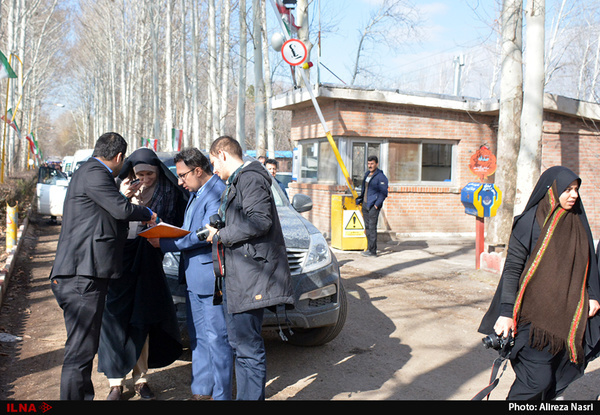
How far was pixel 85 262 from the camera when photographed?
371cm

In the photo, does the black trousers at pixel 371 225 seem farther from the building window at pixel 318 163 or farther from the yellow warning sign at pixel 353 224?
the building window at pixel 318 163

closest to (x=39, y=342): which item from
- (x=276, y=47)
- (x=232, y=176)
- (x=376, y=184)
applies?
(x=232, y=176)

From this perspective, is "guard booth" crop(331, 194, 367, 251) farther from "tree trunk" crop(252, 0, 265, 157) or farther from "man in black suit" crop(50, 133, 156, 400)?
"man in black suit" crop(50, 133, 156, 400)

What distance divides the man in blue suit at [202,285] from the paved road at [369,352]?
51 centimetres

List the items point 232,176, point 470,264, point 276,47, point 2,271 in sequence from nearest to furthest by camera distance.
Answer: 1. point 232,176
2. point 2,271
3. point 470,264
4. point 276,47

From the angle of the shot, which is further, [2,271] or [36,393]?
[2,271]

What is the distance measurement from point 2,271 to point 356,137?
9.29 m

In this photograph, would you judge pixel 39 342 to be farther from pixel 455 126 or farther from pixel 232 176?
pixel 455 126

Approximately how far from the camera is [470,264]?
10867mm

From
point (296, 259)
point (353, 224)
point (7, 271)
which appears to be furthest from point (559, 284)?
point (353, 224)

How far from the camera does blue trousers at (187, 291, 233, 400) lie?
4.04 meters

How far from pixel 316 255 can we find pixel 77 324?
7.60 ft

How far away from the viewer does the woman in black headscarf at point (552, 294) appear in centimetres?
329
